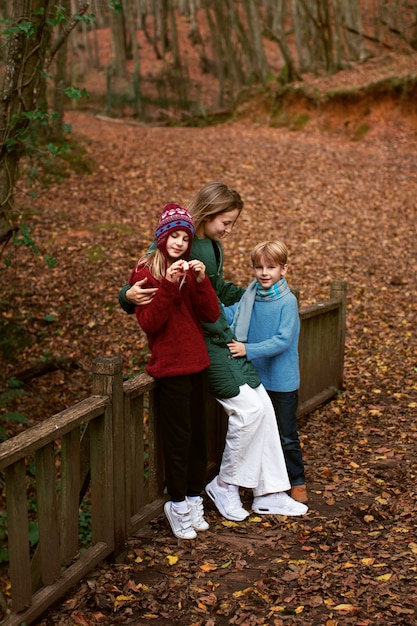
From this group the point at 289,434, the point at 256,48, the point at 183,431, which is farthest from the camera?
the point at 256,48

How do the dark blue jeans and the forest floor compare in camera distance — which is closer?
the forest floor

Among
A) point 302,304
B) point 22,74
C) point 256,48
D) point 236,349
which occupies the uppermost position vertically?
point 256,48

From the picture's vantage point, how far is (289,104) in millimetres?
19469

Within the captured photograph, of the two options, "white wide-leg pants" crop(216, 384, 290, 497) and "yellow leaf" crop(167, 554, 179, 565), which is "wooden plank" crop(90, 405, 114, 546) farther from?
"white wide-leg pants" crop(216, 384, 290, 497)

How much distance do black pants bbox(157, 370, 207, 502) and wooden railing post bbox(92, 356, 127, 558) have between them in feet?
0.98

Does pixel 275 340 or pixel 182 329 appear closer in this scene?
pixel 182 329

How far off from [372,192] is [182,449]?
1120cm

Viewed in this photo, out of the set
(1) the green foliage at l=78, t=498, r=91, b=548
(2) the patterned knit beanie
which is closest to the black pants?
(2) the patterned knit beanie

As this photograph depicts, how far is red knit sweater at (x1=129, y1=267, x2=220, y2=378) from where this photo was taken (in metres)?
3.86

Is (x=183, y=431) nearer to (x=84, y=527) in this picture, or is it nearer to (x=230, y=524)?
(x=230, y=524)

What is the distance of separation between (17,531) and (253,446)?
1700mm

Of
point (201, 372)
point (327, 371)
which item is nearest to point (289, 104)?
point (327, 371)

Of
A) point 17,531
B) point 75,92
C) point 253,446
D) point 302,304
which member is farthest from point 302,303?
point 17,531

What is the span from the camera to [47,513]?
334cm
